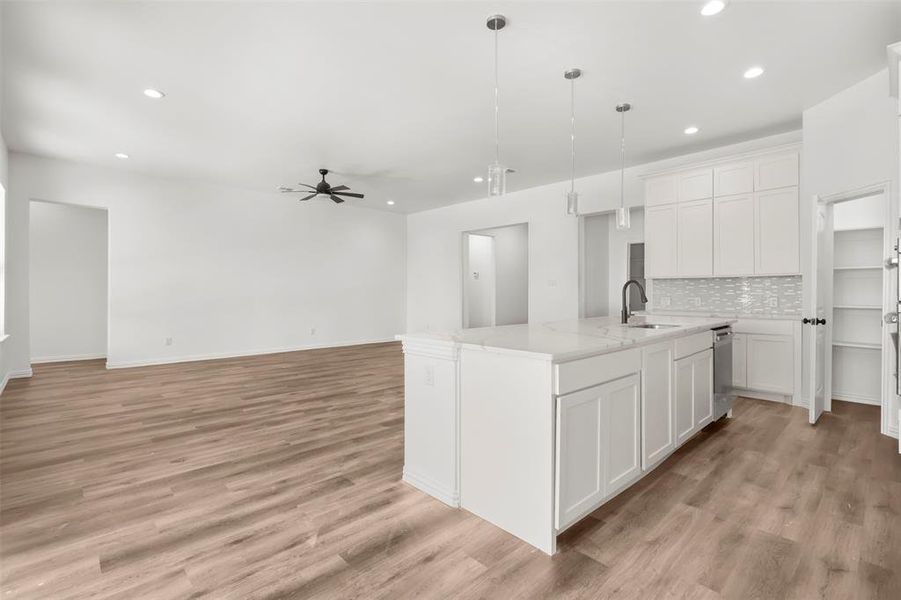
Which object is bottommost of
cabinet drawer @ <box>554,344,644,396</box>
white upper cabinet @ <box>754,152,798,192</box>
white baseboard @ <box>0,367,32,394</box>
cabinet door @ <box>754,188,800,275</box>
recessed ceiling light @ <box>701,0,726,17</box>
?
white baseboard @ <box>0,367,32,394</box>

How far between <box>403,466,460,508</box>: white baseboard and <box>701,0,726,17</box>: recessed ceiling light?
3.19m

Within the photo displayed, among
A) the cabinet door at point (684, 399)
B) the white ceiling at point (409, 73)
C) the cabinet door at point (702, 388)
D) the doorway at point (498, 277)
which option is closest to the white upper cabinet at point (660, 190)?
the white ceiling at point (409, 73)

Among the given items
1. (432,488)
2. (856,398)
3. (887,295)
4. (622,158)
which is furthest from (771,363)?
(432,488)

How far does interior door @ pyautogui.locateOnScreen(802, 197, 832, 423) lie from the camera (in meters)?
3.73

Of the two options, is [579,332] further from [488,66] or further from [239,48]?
[239,48]

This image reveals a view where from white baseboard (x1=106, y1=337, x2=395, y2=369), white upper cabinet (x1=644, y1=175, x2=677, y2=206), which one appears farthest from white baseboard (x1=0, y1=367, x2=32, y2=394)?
white upper cabinet (x1=644, y1=175, x2=677, y2=206)

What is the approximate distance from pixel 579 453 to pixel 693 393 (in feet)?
5.17

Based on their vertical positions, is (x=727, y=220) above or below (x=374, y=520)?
above

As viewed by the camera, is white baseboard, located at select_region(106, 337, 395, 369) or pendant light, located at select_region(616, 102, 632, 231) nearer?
pendant light, located at select_region(616, 102, 632, 231)

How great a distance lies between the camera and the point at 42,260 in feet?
22.1

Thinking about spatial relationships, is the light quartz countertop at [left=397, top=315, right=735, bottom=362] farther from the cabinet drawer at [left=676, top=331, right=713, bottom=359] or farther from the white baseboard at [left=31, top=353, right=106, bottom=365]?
the white baseboard at [left=31, top=353, right=106, bottom=365]

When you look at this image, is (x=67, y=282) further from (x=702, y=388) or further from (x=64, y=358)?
(x=702, y=388)

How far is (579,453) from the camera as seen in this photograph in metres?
1.93

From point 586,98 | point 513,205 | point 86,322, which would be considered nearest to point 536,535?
point 586,98
